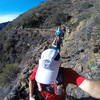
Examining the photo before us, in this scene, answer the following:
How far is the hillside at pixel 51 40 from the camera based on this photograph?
693 cm

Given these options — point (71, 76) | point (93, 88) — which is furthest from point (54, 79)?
point (93, 88)

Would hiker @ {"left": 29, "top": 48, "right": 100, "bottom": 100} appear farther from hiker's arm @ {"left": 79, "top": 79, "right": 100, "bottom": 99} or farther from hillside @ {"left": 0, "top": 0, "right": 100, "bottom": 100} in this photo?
hillside @ {"left": 0, "top": 0, "right": 100, "bottom": 100}

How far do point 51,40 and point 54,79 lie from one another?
13445 mm

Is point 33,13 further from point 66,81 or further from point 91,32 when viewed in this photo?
point 66,81

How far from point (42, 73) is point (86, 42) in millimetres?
6391

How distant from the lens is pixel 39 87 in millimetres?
3104

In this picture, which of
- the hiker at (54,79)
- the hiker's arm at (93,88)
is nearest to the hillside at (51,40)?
the hiker at (54,79)

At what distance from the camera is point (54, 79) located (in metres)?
2.59

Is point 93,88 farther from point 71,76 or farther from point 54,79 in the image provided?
point 71,76

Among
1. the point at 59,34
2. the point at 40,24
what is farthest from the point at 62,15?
the point at 59,34

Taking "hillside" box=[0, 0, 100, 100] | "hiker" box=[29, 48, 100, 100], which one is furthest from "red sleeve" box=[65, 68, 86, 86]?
"hillside" box=[0, 0, 100, 100]

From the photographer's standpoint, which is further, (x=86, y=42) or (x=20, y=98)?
(x=86, y=42)

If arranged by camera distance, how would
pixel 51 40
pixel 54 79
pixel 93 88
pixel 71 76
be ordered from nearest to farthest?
pixel 93 88, pixel 54 79, pixel 71 76, pixel 51 40

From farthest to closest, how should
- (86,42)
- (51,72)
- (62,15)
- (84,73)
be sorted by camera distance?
(62,15)
(86,42)
(84,73)
(51,72)
